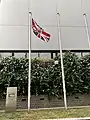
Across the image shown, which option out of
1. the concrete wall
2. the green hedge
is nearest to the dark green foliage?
the green hedge

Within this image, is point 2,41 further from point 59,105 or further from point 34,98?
point 59,105

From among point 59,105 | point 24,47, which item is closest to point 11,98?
point 59,105

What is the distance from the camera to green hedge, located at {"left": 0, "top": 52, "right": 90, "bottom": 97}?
10320 mm

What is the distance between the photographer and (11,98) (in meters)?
7.85

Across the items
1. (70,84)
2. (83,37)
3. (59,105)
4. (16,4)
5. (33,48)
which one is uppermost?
(16,4)

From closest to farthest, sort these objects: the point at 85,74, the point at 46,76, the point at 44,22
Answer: the point at 46,76, the point at 85,74, the point at 44,22

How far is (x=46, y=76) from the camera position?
1055 centimetres

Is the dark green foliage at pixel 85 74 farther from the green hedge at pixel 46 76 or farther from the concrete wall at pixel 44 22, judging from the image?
the concrete wall at pixel 44 22

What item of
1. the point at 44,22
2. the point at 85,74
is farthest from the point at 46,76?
the point at 44,22

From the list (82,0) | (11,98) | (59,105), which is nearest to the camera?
(11,98)

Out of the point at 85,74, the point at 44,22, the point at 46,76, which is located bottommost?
the point at 46,76

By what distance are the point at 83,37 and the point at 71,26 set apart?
1.23 m

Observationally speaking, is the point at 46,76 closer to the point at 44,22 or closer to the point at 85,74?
the point at 85,74

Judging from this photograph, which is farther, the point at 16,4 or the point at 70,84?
the point at 16,4
